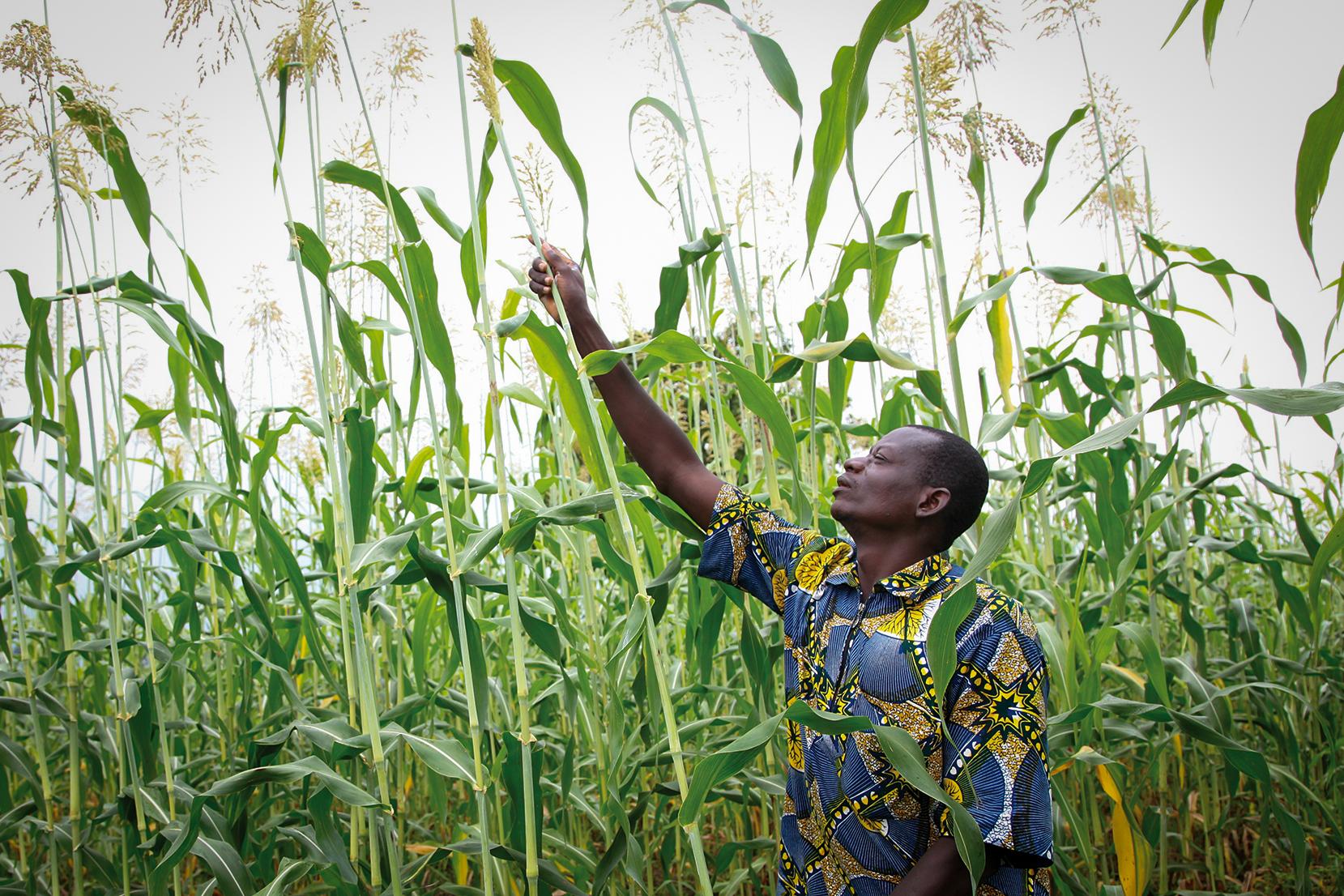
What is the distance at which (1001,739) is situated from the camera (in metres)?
1.54

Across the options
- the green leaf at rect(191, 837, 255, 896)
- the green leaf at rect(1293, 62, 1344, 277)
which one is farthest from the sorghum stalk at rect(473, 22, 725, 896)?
the green leaf at rect(1293, 62, 1344, 277)

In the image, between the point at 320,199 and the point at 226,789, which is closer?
the point at 226,789

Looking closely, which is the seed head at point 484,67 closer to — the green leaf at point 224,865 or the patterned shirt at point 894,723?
the patterned shirt at point 894,723

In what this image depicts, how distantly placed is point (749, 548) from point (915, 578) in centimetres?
36

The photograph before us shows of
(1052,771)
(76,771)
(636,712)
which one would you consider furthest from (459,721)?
(1052,771)

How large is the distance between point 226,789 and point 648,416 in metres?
1.08

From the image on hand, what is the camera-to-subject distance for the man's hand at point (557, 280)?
1.79 meters

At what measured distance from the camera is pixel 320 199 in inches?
70.8

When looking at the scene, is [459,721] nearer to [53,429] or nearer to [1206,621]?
[53,429]

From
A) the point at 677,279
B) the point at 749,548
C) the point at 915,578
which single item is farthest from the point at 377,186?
the point at 915,578

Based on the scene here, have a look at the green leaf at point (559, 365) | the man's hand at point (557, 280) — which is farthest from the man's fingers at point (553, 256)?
the green leaf at point (559, 365)

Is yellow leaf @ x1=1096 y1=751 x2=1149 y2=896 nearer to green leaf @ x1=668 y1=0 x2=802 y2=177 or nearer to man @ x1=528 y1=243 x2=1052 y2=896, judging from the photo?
man @ x1=528 y1=243 x2=1052 y2=896

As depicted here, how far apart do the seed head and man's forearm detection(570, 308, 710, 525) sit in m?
0.56

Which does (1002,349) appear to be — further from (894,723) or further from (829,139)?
(894,723)
